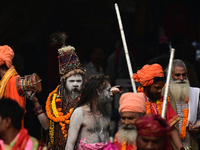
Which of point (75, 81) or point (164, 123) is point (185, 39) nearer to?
point (75, 81)

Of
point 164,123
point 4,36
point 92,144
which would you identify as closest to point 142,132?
point 164,123

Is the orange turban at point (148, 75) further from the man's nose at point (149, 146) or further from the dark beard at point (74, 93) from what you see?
the man's nose at point (149, 146)

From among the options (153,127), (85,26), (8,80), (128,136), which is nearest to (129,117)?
(128,136)

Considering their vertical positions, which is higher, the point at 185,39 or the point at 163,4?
the point at 163,4

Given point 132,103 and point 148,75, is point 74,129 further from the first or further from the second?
point 148,75

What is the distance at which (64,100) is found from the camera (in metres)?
6.96

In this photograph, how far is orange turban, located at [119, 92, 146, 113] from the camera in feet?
16.8

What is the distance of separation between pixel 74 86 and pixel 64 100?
0.26 metres

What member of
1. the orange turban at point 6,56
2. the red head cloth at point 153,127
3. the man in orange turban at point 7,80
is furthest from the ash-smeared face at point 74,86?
the red head cloth at point 153,127

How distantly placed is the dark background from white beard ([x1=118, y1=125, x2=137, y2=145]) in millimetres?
3376

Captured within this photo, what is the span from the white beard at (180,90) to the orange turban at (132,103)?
163 centimetres

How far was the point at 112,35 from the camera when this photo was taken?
1111cm

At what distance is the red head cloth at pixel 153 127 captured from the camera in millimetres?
4176

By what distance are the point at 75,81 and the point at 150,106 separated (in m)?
1.43
